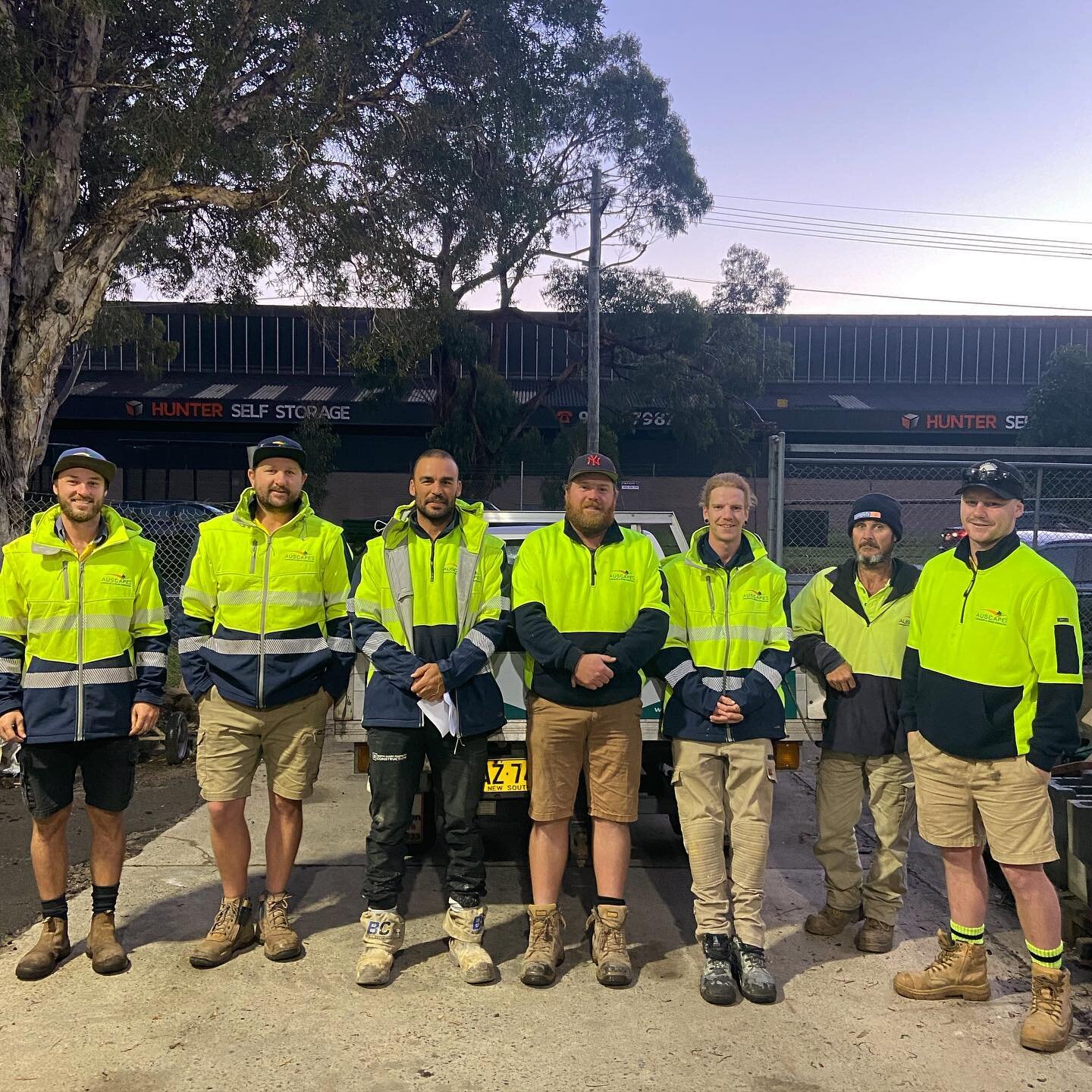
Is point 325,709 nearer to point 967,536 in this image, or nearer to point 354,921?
point 354,921

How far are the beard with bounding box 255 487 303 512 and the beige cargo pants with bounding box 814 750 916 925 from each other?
2701mm

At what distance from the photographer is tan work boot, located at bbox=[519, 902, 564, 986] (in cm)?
398

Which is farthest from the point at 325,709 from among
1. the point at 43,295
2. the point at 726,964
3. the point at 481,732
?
the point at 43,295

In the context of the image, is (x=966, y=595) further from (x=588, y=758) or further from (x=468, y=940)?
(x=468, y=940)

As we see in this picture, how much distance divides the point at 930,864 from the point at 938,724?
2.16 metres

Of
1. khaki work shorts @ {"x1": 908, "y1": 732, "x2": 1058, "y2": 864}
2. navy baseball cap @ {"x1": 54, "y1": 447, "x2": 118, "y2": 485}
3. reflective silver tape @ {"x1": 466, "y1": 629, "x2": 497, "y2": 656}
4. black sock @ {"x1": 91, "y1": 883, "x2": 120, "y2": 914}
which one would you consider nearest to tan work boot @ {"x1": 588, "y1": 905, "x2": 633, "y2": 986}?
reflective silver tape @ {"x1": 466, "y1": 629, "x2": 497, "y2": 656}

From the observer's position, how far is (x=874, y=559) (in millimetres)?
4527

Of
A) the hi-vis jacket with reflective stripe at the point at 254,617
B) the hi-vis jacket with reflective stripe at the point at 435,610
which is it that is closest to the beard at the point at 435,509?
the hi-vis jacket with reflective stripe at the point at 435,610

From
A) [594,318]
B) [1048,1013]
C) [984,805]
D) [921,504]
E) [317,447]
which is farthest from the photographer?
[317,447]

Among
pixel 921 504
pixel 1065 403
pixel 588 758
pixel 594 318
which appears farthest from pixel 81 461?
pixel 1065 403

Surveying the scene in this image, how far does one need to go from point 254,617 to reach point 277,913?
1.30m

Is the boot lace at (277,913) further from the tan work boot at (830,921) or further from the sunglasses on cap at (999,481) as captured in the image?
the sunglasses on cap at (999,481)

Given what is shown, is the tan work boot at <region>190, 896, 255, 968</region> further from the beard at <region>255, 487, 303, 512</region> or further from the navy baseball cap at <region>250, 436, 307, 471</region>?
the navy baseball cap at <region>250, 436, 307, 471</region>

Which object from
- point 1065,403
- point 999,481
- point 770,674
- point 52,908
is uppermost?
point 1065,403
